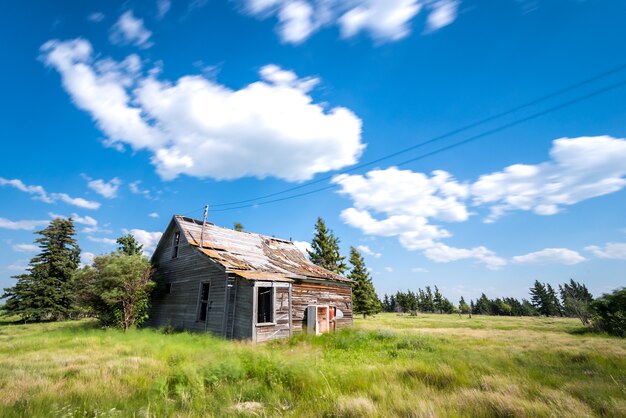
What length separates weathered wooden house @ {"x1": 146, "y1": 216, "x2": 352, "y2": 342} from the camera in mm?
14281

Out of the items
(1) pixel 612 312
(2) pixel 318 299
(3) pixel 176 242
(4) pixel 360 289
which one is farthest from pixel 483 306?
(3) pixel 176 242

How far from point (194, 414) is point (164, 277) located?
56.4 feet

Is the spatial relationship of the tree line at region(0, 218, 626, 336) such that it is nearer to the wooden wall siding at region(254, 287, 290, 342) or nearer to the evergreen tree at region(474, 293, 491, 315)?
the wooden wall siding at region(254, 287, 290, 342)

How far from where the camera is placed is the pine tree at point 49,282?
2655 centimetres

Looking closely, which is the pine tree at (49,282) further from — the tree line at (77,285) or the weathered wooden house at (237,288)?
the weathered wooden house at (237,288)

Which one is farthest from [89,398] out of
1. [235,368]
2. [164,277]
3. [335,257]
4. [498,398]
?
[335,257]

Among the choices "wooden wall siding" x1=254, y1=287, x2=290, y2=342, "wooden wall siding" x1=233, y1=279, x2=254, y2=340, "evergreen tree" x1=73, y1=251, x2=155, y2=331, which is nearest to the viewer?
"wooden wall siding" x1=233, y1=279, x2=254, y2=340

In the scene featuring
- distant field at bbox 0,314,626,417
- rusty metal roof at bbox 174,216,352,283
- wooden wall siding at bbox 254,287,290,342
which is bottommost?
distant field at bbox 0,314,626,417

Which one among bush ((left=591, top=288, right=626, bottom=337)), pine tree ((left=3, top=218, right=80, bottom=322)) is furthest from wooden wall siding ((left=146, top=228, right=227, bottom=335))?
bush ((left=591, top=288, right=626, bottom=337))

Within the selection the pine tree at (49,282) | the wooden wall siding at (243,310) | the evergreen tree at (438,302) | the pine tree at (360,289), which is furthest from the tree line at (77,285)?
the evergreen tree at (438,302)

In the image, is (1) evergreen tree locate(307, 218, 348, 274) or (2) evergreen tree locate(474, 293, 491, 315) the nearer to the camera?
(1) evergreen tree locate(307, 218, 348, 274)

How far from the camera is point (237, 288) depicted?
47.9 ft

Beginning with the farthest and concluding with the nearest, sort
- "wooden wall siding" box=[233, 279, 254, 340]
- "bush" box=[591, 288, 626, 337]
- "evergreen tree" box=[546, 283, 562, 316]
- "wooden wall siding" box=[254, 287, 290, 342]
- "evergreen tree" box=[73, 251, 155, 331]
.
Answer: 1. "evergreen tree" box=[546, 283, 562, 316]
2. "bush" box=[591, 288, 626, 337]
3. "evergreen tree" box=[73, 251, 155, 331]
4. "wooden wall siding" box=[254, 287, 290, 342]
5. "wooden wall siding" box=[233, 279, 254, 340]

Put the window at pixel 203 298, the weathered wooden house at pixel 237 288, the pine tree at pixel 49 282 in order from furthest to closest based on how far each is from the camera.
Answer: the pine tree at pixel 49 282 → the window at pixel 203 298 → the weathered wooden house at pixel 237 288
